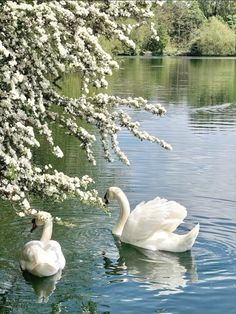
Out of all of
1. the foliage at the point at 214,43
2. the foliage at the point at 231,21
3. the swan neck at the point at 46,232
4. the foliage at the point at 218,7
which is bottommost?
the foliage at the point at 214,43

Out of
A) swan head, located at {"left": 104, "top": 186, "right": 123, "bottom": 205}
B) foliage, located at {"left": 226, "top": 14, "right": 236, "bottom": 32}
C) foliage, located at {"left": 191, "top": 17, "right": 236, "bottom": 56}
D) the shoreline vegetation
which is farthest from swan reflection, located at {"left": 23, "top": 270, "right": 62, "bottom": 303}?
foliage, located at {"left": 226, "top": 14, "right": 236, "bottom": 32}

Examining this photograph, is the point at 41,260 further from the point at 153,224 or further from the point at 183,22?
the point at 183,22

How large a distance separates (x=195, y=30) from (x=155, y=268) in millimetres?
155794

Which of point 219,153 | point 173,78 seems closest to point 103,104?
point 219,153

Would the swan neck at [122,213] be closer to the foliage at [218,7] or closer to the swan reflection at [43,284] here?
the swan reflection at [43,284]

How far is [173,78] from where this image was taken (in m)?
68.0

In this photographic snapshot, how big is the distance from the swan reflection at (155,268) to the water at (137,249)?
0.06 ft

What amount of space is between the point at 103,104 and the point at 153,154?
14034 mm

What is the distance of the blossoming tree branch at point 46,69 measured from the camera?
830 centimetres

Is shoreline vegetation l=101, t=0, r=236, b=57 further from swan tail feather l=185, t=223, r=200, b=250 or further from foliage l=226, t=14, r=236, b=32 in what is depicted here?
swan tail feather l=185, t=223, r=200, b=250

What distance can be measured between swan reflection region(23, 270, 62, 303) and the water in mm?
17

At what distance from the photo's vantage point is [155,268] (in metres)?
12.9

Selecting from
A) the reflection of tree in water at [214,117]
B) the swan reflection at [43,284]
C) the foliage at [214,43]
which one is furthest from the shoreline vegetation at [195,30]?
the swan reflection at [43,284]

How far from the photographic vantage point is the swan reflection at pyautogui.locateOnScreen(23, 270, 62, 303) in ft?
37.1
